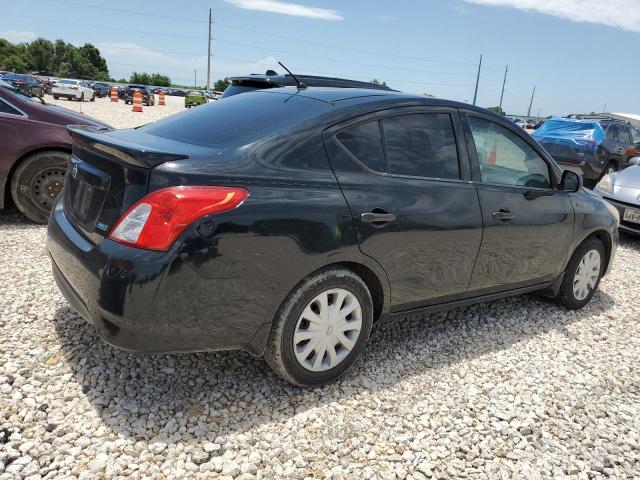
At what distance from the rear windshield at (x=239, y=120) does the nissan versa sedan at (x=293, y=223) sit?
16 mm

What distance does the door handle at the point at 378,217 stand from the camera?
→ 2.80 meters

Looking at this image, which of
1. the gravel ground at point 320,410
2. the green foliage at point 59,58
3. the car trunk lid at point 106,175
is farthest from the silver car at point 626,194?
the green foliage at point 59,58

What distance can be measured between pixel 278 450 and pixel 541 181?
279 cm

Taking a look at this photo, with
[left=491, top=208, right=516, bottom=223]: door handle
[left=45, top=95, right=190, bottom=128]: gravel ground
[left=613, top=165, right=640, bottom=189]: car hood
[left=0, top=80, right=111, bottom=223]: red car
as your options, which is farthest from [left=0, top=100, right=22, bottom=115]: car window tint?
[left=45, top=95, right=190, bottom=128]: gravel ground

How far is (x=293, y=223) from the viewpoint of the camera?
2535 mm

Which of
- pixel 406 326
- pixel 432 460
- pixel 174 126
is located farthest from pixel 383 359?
pixel 174 126

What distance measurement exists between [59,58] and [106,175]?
117 m

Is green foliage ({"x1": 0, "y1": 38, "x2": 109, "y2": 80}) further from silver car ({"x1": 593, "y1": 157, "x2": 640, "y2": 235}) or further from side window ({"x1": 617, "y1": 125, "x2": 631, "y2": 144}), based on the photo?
silver car ({"x1": 593, "y1": 157, "x2": 640, "y2": 235})

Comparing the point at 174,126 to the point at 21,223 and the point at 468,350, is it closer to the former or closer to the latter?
the point at 468,350

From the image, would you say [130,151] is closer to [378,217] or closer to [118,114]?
A: [378,217]

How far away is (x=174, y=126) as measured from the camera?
3150mm

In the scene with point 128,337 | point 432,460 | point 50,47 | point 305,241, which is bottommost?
point 432,460

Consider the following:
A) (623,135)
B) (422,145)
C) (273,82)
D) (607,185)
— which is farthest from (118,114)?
(422,145)

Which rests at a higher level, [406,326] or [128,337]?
[128,337]
